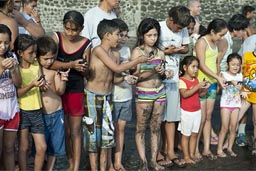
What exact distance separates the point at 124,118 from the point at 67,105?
72 centimetres

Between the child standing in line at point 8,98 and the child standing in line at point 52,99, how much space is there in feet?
1.21

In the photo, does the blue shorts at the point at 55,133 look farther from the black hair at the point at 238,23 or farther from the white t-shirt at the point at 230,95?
the black hair at the point at 238,23

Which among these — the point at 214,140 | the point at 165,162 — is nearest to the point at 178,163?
the point at 165,162

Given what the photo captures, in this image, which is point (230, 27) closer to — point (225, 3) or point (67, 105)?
point (67, 105)

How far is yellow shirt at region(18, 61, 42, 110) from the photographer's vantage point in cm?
576

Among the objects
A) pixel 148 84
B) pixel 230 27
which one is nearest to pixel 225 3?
pixel 230 27

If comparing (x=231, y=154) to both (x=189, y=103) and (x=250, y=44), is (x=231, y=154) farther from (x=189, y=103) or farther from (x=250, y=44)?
(x=250, y=44)

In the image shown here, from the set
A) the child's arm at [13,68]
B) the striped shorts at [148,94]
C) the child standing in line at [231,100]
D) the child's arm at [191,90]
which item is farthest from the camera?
the child standing in line at [231,100]

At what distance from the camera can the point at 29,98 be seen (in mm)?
5805

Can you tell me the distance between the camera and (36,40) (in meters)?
5.91

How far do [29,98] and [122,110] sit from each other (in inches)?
48.3

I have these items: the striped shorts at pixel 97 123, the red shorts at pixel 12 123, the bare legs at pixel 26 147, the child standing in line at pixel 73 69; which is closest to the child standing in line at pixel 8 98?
the red shorts at pixel 12 123

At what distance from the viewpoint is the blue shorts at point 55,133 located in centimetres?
600

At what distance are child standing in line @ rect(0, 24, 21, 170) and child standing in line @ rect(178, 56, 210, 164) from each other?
221 cm
